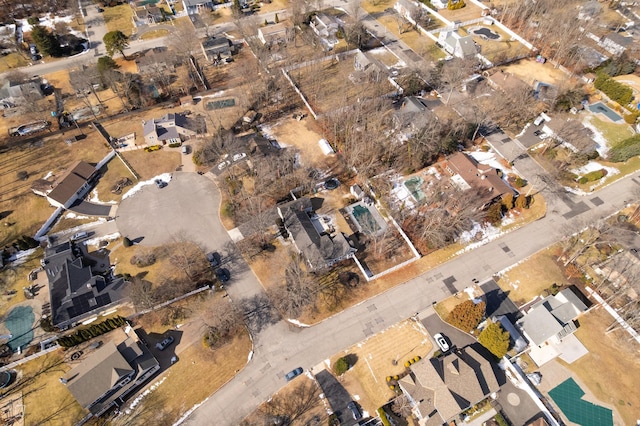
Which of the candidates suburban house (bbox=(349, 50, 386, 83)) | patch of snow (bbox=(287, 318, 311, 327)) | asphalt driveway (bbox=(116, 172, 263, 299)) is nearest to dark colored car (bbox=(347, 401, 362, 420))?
patch of snow (bbox=(287, 318, 311, 327))

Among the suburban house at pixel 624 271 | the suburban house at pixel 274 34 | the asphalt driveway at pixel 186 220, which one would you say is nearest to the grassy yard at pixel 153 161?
the asphalt driveway at pixel 186 220

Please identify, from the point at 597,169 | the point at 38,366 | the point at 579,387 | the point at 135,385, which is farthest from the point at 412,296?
the point at 38,366

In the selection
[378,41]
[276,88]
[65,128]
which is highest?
[378,41]

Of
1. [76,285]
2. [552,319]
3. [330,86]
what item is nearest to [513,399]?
[552,319]

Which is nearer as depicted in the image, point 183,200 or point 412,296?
point 412,296

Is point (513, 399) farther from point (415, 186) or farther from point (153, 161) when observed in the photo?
point (153, 161)

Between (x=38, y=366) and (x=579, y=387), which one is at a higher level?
(x=579, y=387)

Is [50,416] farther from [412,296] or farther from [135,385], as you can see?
[412,296]

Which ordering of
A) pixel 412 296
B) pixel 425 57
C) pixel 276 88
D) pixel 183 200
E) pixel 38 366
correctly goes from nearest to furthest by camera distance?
pixel 38 366
pixel 412 296
pixel 183 200
pixel 276 88
pixel 425 57
